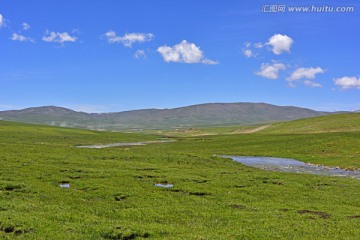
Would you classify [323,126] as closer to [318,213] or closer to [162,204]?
[318,213]

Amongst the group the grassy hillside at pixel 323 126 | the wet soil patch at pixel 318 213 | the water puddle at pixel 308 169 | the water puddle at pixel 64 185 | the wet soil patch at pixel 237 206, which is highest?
the grassy hillside at pixel 323 126

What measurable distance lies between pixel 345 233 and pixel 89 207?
55.7 ft

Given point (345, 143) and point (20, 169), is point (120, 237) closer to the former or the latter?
point (20, 169)

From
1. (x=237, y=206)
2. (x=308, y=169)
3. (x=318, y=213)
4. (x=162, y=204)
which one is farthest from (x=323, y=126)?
(x=162, y=204)

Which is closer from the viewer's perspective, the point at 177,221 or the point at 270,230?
the point at 270,230

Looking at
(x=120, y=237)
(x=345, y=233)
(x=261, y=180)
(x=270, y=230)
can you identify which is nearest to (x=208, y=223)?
(x=270, y=230)

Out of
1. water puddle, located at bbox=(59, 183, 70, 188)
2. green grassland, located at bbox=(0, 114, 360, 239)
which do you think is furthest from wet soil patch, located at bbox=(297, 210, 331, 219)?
water puddle, located at bbox=(59, 183, 70, 188)

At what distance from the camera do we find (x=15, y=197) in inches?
1176

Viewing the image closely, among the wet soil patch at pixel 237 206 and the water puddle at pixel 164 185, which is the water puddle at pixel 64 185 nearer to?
the water puddle at pixel 164 185

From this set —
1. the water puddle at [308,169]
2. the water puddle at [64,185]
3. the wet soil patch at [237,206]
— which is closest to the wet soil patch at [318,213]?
the wet soil patch at [237,206]

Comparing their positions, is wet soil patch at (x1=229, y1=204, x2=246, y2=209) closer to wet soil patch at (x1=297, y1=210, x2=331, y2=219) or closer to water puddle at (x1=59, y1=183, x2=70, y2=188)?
wet soil patch at (x1=297, y1=210, x2=331, y2=219)

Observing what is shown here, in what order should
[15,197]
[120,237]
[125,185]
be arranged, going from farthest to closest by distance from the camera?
[125,185] → [15,197] → [120,237]

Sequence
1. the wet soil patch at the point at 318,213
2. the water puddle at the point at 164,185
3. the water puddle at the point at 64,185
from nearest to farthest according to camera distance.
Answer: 1. the wet soil patch at the point at 318,213
2. the water puddle at the point at 64,185
3. the water puddle at the point at 164,185

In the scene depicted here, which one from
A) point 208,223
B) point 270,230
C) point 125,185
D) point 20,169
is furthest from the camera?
point 20,169
